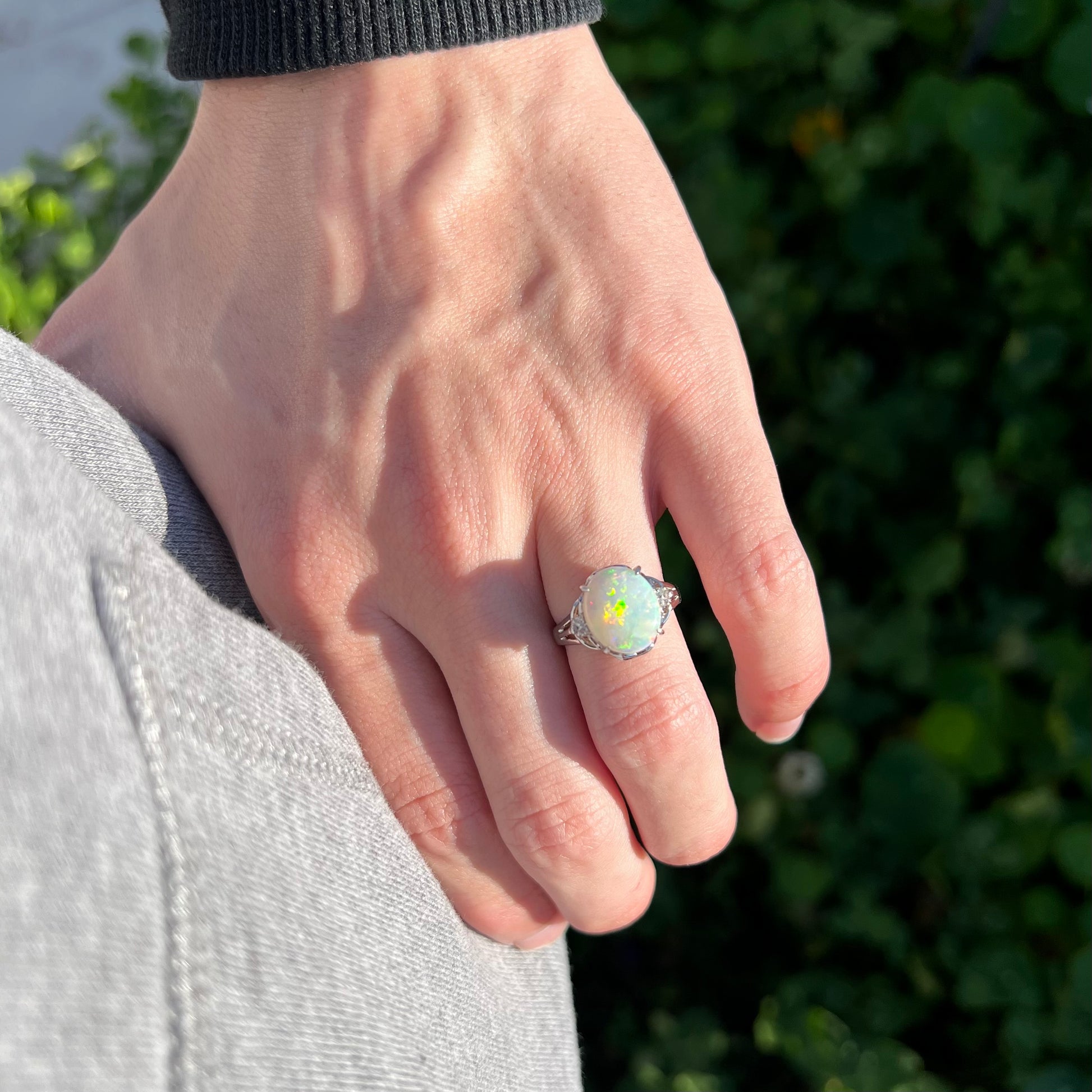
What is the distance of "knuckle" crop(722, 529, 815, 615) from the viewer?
3.21ft

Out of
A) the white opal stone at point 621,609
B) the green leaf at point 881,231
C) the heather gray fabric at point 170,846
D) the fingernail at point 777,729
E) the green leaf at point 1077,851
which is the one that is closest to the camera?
the heather gray fabric at point 170,846

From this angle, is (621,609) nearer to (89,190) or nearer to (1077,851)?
(1077,851)

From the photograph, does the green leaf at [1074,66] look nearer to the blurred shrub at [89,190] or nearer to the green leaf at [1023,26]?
the green leaf at [1023,26]

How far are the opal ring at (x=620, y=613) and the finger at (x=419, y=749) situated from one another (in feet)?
0.54

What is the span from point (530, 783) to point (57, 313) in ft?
2.63

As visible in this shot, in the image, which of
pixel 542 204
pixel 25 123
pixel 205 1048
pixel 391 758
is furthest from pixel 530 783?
pixel 25 123

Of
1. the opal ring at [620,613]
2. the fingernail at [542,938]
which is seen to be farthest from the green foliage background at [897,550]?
the opal ring at [620,613]

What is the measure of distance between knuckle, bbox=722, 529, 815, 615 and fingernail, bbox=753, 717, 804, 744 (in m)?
0.16

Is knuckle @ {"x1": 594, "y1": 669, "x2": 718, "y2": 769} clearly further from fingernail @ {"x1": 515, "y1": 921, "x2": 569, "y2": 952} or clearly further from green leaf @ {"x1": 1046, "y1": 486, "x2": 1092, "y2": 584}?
green leaf @ {"x1": 1046, "y1": 486, "x2": 1092, "y2": 584}

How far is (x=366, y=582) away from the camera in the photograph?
3.27 feet

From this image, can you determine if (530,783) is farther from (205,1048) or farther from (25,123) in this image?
(25,123)

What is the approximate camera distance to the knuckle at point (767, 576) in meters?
0.98

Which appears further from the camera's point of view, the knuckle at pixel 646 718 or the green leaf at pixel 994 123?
the green leaf at pixel 994 123

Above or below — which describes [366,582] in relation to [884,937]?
above
